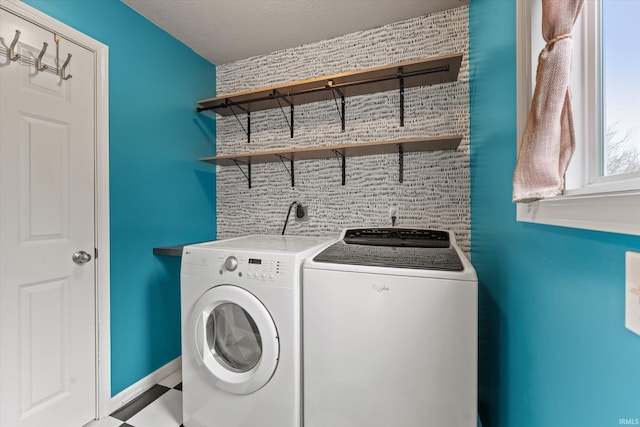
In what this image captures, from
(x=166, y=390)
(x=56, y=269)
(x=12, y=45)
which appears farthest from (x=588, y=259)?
(x=166, y=390)

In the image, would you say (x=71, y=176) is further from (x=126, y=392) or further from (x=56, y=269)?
(x=126, y=392)

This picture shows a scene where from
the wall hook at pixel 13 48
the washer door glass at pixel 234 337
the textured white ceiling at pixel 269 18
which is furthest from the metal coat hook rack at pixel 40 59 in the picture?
the washer door glass at pixel 234 337

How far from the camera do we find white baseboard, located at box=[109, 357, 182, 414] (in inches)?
65.0

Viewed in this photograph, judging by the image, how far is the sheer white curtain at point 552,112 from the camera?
1.85 feet

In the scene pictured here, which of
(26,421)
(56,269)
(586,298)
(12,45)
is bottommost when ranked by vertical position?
(26,421)

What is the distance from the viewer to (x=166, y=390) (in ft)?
6.05

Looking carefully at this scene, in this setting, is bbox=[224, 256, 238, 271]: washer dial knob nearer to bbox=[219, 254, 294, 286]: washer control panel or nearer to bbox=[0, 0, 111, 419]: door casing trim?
bbox=[219, 254, 294, 286]: washer control panel

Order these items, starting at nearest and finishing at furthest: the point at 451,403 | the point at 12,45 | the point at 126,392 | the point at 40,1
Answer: the point at 451,403
the point at 12,45
the point at 40,1
the point at 126,392

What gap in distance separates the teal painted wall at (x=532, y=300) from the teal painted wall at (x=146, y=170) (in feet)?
6.68

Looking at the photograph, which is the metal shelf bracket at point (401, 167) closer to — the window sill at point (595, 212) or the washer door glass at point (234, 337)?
the window sill at point (595, 212)

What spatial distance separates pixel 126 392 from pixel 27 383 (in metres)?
0.56

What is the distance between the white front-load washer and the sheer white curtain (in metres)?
0.95

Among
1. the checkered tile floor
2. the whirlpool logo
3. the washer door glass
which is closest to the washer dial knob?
the washer door glass

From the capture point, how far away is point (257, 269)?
1.30 metres
